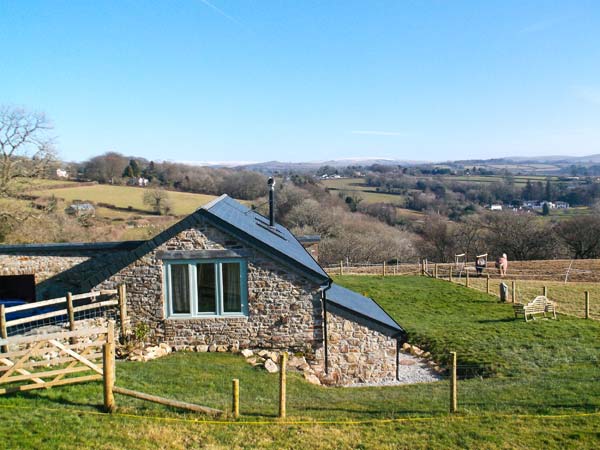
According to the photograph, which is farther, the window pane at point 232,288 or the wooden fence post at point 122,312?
the window pane at point 232,288

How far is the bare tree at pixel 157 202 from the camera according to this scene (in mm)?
56022

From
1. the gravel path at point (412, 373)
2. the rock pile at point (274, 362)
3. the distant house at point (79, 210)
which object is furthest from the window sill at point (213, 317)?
the distant house at point (79, 210)

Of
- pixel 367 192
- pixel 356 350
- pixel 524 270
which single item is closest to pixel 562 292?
pixel 524 270

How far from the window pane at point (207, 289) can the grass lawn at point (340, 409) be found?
139 centimetres

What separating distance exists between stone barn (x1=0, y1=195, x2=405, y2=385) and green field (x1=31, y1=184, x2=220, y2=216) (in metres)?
Answer: 39.4

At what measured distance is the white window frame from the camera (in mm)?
15297

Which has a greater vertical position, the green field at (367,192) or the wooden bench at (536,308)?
the green field at (367,192)

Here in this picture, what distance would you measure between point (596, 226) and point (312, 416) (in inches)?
2070

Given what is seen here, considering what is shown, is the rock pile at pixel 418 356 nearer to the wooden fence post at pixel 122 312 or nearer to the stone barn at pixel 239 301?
the stone barn at pixel 239 301

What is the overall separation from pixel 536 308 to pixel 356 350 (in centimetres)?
1063

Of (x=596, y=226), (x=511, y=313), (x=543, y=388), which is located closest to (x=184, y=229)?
(x=543, y=388)

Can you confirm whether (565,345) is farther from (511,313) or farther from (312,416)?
(312,416)

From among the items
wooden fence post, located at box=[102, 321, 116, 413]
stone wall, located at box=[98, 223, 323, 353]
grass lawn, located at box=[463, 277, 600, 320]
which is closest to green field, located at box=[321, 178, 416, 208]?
grass lawn, located at box=[463, 277, 600, 320]

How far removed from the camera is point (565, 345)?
17.6 metres
